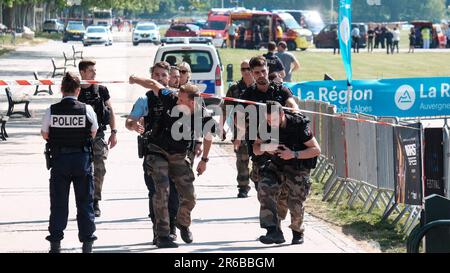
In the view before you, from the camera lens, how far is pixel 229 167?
1772cm

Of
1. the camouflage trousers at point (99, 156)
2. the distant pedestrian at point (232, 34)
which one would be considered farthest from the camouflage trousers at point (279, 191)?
the distant pedestrian at point (232, 34)

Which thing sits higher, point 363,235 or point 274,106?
point 274,106

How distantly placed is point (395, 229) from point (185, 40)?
1418 centimetres

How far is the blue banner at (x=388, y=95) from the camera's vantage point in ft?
75.4

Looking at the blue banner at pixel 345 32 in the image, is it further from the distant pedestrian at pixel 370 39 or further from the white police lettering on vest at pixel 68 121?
the distant pedestrian at pixel 370 39

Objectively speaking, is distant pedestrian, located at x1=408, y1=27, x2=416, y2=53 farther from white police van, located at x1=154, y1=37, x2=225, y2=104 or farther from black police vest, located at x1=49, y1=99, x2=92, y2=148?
black police vest, located at x1=49, y1=99, x2=92, y2=148

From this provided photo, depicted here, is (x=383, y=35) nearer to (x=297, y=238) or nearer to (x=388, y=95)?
(x=388, y=95)

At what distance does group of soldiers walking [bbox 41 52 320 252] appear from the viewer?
10531mm

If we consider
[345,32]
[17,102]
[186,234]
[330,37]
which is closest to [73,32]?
[330,37]

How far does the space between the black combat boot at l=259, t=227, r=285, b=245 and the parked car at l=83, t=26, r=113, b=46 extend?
209 feet

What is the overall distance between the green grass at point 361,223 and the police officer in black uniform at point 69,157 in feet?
9.52
